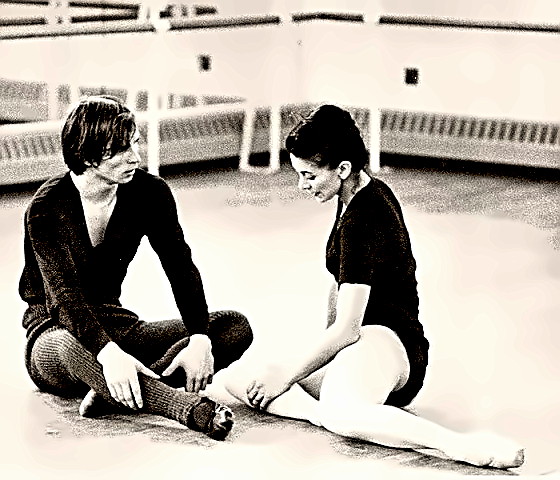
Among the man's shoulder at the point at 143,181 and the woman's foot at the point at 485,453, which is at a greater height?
the man's shoulder at the point at 143,181

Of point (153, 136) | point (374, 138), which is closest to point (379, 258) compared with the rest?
point (153, 136)

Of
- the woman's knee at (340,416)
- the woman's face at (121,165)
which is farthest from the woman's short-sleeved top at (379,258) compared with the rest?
the woman's face at (121,165)

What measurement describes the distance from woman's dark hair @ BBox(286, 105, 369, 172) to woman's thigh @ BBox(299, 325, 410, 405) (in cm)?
31

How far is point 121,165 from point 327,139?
38 centimetres

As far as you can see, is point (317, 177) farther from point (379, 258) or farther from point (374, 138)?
point (374, 138)

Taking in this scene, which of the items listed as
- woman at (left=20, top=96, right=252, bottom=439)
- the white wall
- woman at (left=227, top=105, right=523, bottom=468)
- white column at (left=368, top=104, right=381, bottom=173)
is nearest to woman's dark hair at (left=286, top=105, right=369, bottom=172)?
woman at (left=227, top=105, right=523, bottom=468)

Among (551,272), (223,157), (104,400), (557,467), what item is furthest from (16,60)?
(557,467)

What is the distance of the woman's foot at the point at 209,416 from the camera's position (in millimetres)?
2027

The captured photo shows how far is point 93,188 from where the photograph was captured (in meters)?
2.23

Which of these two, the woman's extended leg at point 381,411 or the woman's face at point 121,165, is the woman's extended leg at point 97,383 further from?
the woman's face at point 121,165

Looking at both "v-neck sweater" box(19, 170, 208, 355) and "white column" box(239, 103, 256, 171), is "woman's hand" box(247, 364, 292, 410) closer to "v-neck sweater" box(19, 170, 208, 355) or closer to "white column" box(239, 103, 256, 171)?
"v-neck sweater" box(19, 170, 208, 355)

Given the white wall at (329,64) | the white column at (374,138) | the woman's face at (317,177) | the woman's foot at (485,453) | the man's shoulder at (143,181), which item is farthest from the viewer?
the white column at (374,138)

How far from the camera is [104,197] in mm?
2256

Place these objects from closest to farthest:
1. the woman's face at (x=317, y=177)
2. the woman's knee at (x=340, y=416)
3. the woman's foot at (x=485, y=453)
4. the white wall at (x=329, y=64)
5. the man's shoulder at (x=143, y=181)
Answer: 1. the woman's foot at (x=485, y=453)
2. the woman's knee at (x=340, y=416)
3. the woman's face at (x=317, y=177)
4. the man's shoulder at (x=143, y=181)
5. the white wall at (x=329, y=64)
